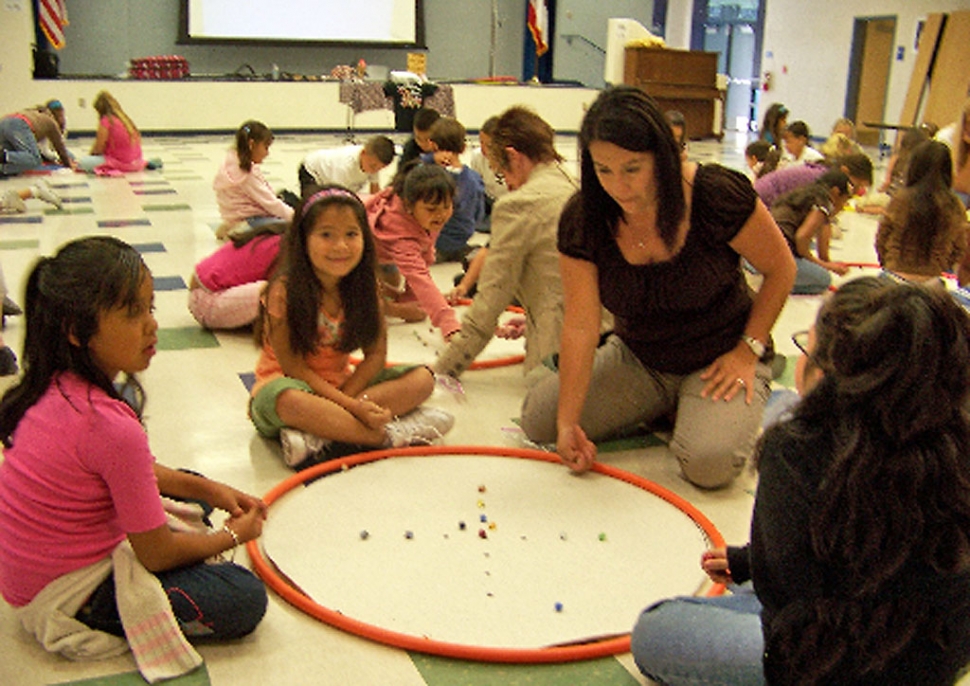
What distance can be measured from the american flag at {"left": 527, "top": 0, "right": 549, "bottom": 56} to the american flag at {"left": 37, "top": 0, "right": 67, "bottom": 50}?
256 inches

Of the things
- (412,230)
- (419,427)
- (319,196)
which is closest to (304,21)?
(412,230)

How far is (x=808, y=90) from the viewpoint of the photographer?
48.6 feet

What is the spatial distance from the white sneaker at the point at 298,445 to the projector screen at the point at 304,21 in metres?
12.0

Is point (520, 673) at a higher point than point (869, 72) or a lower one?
lower

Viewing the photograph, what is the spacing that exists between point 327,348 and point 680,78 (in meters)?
11.3

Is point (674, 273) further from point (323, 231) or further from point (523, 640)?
point (523, 640)

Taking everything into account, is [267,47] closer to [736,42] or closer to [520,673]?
[736,42]

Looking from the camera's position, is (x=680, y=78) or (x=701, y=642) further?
(x=680, y=78)

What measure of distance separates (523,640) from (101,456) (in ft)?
2.57

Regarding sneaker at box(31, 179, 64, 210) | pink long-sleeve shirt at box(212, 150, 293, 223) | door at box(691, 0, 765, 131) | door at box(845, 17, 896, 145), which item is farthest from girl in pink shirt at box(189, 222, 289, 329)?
door at box(691, 0, 765, 131)

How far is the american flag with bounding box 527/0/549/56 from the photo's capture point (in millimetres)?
14914

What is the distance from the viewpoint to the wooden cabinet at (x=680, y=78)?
1288cm

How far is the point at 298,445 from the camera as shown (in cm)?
250

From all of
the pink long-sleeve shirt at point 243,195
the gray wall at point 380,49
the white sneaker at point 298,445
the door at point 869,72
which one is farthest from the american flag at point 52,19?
the white sneaker at point 298,445
